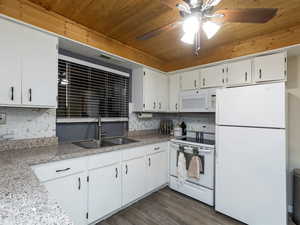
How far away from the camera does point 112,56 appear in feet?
7.66

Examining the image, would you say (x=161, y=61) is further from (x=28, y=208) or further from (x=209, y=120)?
(x=28, y=208)

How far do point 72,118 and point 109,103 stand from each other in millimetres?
677

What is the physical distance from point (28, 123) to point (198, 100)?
2.49m

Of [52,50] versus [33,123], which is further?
[33,123]

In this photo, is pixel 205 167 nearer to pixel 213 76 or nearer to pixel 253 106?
pixel 253 106

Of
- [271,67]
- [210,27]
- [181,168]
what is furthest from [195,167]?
[210,27]

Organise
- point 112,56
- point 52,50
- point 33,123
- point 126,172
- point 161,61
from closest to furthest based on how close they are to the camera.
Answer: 1. point 52,50
2. point 33,123
3. point 126,172
4. point 112,56
5. point 161,61

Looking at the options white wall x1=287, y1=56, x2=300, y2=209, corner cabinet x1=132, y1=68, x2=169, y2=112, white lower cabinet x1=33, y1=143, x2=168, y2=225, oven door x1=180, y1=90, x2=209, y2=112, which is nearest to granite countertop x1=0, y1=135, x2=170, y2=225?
white lower cabinet x1=33, y1=143, x2=168, y2=225

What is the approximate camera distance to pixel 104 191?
1892mm

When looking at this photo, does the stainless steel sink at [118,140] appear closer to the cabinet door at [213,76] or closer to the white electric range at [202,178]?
the white electric range at [202,178]

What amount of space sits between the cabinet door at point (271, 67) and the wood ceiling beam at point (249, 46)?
4.8 inches

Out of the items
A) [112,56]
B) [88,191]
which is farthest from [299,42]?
[88,191]

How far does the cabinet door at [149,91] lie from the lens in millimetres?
2828

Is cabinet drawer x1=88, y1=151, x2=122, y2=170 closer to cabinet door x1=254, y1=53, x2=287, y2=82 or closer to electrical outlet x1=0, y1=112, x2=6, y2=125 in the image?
electrical outlet x1=0, y1=112, x2=6, y2=125
